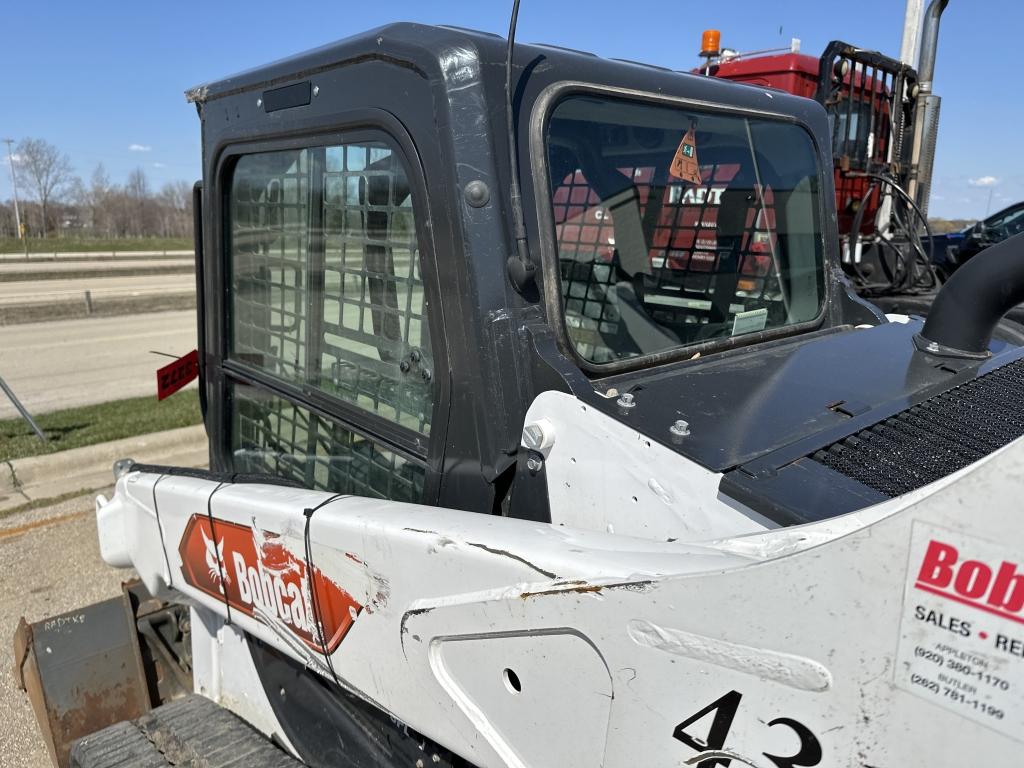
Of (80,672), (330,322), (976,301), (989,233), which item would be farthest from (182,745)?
(989,233)

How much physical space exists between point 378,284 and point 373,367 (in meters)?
0.21

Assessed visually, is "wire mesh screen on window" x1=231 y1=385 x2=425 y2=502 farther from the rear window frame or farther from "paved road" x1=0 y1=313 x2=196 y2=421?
"paved road" x1=0 y1=313 x2=196 y2=421

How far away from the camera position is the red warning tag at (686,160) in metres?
2.03

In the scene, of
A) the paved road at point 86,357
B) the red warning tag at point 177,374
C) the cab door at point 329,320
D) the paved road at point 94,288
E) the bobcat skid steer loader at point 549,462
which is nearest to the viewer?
the bobcat skid steer loader at point 549,462

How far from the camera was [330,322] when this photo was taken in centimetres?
209

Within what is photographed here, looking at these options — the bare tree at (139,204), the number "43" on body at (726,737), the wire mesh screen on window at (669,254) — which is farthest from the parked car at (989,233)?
the bare tree at (139,204)

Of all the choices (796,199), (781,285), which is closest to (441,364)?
(781,285)

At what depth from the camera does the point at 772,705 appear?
3.11 ft

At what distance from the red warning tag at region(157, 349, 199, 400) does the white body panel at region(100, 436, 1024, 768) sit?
1504 mm

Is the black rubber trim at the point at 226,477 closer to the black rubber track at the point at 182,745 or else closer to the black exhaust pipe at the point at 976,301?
the black rubber track at the point at 182,745

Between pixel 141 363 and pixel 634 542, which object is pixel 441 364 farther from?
pixel 141 363

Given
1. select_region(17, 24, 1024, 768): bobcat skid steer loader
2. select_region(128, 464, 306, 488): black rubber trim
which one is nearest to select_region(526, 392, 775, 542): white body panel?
select_region(17, 24, 1024, 768): bobcat skid steer loader

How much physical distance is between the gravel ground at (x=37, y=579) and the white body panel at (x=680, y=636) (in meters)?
2.29

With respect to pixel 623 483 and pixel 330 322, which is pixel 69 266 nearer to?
pixel 330 322
